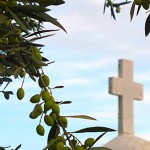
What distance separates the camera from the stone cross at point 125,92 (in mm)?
9820

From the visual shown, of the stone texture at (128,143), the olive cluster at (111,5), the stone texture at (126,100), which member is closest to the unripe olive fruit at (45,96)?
the olive cluster at (111,5)

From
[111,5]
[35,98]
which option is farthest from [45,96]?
[111,5]

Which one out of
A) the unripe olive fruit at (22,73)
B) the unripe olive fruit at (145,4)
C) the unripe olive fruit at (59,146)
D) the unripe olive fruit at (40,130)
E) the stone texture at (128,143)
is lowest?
the stone texture at (128,143)

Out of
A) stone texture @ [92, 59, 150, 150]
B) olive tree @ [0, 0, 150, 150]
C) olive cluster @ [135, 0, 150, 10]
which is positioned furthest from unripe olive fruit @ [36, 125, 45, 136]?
stone texture @ [92, 59, 150, 150]

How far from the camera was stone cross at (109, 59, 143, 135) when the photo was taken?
9820 mm

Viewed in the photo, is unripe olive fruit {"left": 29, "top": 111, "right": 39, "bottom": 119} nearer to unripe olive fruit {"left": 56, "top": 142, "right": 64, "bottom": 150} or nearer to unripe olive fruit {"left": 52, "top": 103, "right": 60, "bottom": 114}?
unripe olive fruit {"left": 52, "top": 103, "right": 60, "bottom": 114}

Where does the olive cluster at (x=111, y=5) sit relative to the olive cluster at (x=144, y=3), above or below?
below

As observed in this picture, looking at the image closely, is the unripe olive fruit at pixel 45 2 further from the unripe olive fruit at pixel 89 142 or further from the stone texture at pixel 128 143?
the stone texture at pixel 128 143

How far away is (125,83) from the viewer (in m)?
9.99

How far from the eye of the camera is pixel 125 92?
9.99 metres

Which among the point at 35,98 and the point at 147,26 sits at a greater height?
the point at 147,26

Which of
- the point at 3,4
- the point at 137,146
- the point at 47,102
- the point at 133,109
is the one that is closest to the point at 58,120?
the point at 47,102

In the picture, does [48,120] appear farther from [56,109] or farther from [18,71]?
[18,71]

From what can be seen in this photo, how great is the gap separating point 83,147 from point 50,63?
0.37 metres
